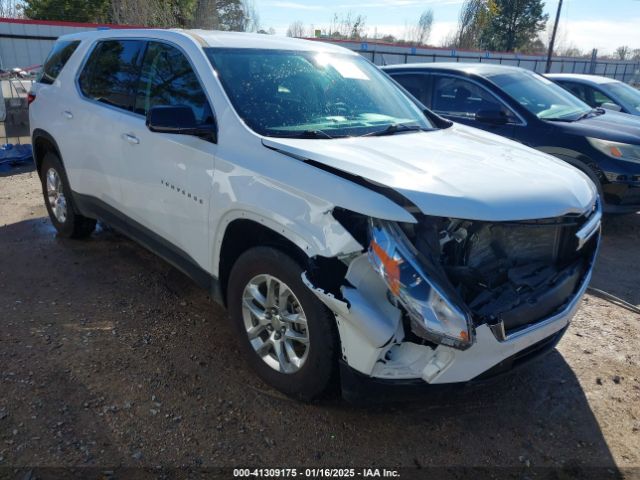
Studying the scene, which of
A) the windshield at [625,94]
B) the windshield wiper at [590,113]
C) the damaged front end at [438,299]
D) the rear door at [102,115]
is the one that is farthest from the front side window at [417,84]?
the damaged front end at [438,299]

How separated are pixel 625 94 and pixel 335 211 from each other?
8870mm

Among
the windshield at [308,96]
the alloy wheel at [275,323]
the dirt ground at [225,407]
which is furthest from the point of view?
the windshield at [308,96]

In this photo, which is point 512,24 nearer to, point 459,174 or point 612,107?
point 612,107

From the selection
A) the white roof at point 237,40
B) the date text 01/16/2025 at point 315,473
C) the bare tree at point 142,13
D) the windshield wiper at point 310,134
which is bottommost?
the date text 01/16/2025 at point 315,473

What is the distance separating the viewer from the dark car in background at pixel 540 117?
5621 millimetres

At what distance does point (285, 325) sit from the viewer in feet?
8.87

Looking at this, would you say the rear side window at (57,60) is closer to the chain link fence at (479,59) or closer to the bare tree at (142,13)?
the chain link fence at (479,59)

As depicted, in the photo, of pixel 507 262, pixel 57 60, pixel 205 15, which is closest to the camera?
pixel 507 262

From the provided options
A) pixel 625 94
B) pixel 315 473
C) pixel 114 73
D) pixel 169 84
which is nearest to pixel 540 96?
pixel 625 94

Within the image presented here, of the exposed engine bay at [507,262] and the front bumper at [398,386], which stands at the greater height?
the exposed engine bay at [507,262]

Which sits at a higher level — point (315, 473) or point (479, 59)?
point (479, 59)

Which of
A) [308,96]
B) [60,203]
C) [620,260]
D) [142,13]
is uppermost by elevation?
[142,13]

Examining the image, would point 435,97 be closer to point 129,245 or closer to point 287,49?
point 287,49

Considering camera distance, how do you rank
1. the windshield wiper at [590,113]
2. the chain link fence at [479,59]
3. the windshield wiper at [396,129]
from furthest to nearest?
the chain link fence at [479,59] < the windshield wiper at [590,113] < the windshield wiper at [396,129]
